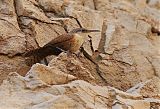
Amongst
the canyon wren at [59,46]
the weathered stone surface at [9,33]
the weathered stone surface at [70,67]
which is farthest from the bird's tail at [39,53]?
the weathered stone surface at [70,67]

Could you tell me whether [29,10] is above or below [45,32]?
above

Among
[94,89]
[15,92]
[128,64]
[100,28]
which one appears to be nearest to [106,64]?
[128,64]

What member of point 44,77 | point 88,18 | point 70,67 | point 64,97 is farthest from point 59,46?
point 88,18

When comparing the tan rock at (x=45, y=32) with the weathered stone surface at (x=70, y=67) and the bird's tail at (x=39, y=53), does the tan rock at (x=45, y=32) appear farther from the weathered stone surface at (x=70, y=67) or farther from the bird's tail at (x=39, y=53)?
the weathered stone surface at (x=70, y=67)

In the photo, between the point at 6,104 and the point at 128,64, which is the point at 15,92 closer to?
the point at 6,104

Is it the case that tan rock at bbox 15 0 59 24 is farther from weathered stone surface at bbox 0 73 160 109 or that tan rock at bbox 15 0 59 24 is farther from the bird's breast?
weathered stone surface at bbox 0 73 160 109

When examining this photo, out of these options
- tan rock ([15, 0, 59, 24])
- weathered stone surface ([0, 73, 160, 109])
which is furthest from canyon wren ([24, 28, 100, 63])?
weathered stone surface ([0, 73, 160, 109])

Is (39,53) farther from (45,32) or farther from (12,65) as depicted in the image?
(45,32)
